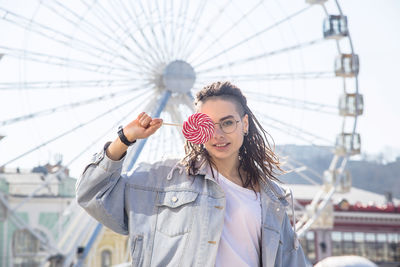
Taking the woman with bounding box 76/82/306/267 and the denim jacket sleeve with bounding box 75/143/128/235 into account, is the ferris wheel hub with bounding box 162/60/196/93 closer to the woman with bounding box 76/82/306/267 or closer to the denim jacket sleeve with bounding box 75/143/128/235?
the woman with bounding box 76/82/306/267

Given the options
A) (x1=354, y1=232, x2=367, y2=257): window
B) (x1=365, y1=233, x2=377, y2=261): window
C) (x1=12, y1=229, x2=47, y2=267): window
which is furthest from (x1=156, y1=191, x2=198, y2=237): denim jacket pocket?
(x1=365, y1=233, x2=377, y2=261): window

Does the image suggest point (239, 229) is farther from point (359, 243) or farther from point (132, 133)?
point (359, 243)

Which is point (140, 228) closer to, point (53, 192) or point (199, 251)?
point (199, 251)

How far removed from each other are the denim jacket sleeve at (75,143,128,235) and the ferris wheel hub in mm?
8148

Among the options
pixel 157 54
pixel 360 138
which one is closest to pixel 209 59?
pixel 157 54

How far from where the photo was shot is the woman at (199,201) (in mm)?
1998

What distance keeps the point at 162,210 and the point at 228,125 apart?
43 cm

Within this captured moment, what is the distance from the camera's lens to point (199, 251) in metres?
1.97

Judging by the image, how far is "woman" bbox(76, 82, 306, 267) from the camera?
2.00m

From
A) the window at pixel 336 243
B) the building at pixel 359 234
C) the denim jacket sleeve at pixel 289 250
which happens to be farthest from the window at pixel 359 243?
the denim jacket sleeve at pixel 289 250

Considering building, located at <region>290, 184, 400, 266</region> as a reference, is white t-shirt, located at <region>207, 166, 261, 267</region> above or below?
above

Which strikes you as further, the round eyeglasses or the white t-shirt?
the round eyeglasses

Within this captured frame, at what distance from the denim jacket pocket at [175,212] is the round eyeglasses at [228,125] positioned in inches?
11.2

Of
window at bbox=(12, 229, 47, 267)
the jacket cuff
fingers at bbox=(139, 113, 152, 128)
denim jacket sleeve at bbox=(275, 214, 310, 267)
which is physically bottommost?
window at bbox=(12, 229, 47, 267)
